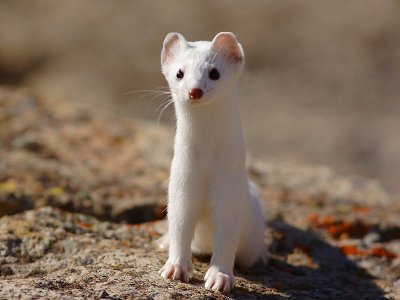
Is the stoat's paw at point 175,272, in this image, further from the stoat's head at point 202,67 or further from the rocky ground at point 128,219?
the stoat's head at point 202,67

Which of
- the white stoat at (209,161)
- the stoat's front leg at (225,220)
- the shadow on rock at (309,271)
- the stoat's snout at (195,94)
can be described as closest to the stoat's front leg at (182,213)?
the white stoat at (209,161)

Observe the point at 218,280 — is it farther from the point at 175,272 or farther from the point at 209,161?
the point at 209,161

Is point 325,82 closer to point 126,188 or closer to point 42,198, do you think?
point 126,188

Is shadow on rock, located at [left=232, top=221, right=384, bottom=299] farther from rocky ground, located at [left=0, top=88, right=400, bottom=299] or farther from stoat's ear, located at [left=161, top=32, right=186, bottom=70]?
stoat's ear, located at [left=161, top=32, right=186, bottom=70]

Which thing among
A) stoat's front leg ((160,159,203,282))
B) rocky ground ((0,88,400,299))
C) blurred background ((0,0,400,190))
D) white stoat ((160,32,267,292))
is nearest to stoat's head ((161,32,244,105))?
white stoat ((160,32,267,292))

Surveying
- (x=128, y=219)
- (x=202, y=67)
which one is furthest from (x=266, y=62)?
(x=202, y=67)
